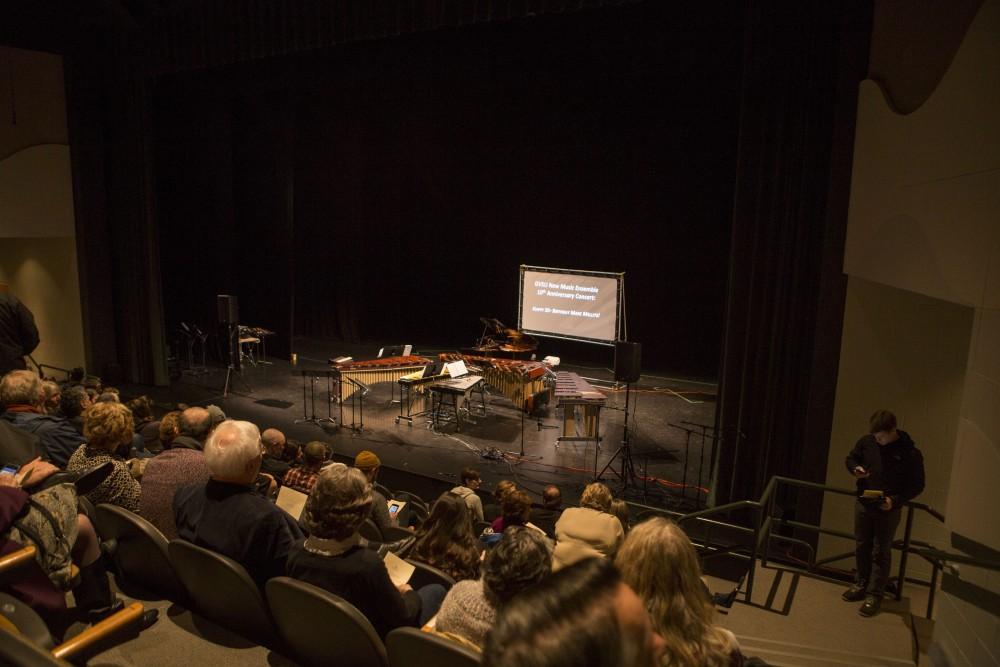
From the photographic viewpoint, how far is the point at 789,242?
648 cm

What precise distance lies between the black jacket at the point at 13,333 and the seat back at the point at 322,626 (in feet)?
20.5

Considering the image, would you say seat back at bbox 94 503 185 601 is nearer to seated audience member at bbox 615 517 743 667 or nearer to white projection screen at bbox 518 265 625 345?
seated audience member at bbox 615 517 743 667

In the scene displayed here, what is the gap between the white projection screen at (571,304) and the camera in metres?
11.3

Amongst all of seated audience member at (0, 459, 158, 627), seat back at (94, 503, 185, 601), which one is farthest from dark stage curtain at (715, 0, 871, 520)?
seated audience member at (0, 459, 158, 627)

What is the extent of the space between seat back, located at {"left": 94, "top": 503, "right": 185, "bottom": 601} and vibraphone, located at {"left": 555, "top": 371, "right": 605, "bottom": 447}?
215 inches

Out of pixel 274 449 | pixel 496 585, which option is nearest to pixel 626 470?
pixel 274 449

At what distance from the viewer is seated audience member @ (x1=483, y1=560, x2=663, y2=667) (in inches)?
41.4

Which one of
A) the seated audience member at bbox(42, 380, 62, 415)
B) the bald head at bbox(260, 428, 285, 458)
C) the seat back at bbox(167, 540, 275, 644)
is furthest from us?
the seated audience member at bbox(42, 380, 62, 415)

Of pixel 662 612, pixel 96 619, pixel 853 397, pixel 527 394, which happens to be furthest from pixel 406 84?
pixel 662 612

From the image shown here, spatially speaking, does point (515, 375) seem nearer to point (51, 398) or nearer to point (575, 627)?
point (51, 398)

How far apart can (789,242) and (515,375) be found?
3841 millimetres

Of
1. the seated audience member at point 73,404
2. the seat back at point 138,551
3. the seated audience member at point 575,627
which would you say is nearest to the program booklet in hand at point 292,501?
the seat back at point 138,551

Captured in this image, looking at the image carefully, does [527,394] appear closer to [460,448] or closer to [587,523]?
[460,448]

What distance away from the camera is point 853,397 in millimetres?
6090
